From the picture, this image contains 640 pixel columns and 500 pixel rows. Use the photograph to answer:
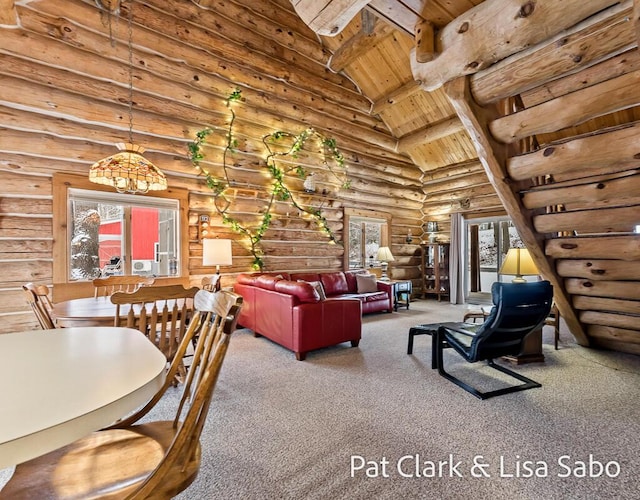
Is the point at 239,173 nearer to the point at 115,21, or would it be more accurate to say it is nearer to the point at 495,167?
the point at 115,21

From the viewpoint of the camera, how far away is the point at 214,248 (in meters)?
4.35

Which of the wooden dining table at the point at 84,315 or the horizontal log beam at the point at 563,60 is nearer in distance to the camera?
the horizontal log beam at the point at 563,60

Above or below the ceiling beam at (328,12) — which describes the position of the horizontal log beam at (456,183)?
above

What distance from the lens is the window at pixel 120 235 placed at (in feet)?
13.4

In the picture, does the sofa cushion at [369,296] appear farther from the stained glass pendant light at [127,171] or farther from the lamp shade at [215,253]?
the stained glass pendant light at [127,171]

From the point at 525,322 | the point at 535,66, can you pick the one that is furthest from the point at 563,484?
the point at 535,66

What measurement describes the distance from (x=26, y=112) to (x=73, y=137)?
463mm

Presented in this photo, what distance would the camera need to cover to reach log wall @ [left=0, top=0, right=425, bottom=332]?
11.9 ft

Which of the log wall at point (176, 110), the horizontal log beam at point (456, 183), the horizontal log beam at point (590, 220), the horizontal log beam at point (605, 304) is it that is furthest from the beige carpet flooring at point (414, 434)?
the horizontal log beam at point (456, 183)

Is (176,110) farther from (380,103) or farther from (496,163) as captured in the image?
(380,103)

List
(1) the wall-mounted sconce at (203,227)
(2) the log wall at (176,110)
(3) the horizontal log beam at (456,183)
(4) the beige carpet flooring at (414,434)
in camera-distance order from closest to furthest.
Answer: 1. (4) the beige carpet flooring at (414,434)
2. (2) the log wall at (176,110)
3. (1) the wall-mounted sconce at (203,227)
4. (3) the horizontal log beam at (456,183)

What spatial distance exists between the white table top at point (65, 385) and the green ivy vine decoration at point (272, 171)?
3966 millimetres

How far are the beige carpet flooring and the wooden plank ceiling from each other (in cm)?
93

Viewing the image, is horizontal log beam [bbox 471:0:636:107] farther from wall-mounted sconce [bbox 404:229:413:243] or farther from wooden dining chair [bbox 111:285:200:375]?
wall-mounted sconce [bbox 404:229:413:243]
